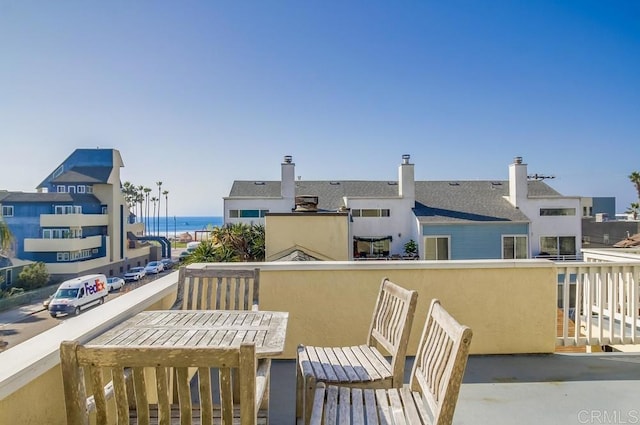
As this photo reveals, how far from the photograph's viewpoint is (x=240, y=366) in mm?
1072

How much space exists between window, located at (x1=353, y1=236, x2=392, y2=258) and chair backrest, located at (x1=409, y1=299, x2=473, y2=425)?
61.6ft

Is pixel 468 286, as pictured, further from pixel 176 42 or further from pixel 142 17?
pixel 176 42

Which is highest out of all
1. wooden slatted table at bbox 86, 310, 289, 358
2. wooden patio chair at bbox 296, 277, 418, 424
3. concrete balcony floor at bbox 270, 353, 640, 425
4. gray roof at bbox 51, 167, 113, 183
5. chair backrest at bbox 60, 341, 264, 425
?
gray roof at bbox 51, 167, 113, 183

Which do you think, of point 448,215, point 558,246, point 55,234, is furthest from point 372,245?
point 55,234

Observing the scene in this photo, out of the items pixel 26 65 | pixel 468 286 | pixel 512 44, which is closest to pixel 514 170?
pixel 512 44

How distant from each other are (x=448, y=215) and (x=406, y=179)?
286 centimetres

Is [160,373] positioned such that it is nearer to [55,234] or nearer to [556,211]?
[556,211]

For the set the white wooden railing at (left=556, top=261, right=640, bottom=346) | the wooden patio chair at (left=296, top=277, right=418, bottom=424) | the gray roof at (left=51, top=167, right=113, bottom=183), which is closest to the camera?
the wooden patio chair at (left=296, top=277, right=418, bottom=424)

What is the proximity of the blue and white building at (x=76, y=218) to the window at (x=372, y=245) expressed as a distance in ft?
73.0

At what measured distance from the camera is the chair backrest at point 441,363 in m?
1.39

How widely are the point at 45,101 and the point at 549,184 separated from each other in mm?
25963

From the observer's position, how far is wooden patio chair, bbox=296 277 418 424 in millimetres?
1959

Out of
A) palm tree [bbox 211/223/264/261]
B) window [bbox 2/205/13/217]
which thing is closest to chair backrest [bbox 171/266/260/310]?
palm tree [bbox 211/223/264/261]

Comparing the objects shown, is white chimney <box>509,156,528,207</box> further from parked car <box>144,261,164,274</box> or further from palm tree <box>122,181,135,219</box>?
palm tree <box>122,181,135,219</box>
